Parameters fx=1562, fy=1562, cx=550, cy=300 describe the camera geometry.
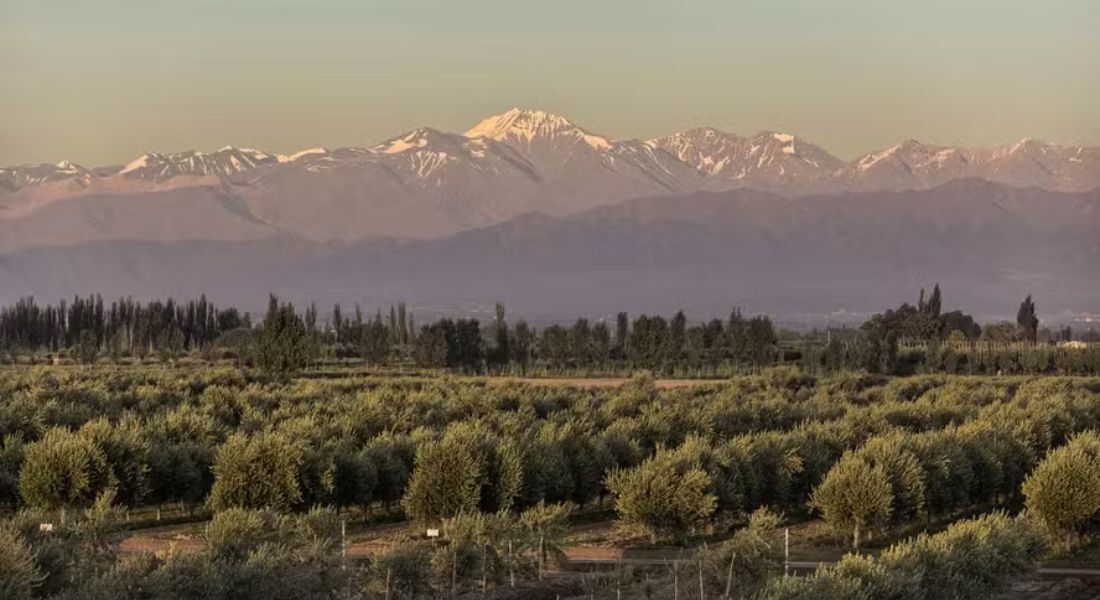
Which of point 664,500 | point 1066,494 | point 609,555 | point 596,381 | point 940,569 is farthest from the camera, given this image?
point 596,381

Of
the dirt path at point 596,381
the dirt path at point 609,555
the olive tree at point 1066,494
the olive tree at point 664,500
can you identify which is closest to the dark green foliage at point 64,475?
the dirt path at point 609,555

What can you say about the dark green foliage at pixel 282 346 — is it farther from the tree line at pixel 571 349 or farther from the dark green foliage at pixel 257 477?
the dark green foliage at pixel 257 477

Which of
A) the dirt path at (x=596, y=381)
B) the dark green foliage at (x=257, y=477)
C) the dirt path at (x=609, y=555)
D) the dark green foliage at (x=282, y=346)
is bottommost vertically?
the dirt path at (x=609, y=555)

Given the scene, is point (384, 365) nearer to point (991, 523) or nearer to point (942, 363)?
point (942, 363)

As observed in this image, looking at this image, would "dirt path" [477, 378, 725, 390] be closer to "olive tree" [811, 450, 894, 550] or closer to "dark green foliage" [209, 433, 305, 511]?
"olive tree" [811, 450, 894, 550]

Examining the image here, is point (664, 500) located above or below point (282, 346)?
below

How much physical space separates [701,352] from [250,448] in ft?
317

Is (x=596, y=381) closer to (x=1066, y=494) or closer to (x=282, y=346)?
(x=282, y=346)

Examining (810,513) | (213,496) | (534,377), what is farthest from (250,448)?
(534,377)

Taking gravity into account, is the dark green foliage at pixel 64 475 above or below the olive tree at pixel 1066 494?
above

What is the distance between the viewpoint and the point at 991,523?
1486 inches

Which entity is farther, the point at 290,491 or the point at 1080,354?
the point at 1080,354

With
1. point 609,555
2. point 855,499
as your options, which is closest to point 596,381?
point 855,499

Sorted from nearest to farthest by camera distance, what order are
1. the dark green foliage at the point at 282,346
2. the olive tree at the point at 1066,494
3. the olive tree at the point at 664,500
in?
the olive tree at the point at 664,500
the olive tree at the point at 1066,494
the dark green foliage at the point at 282,346
